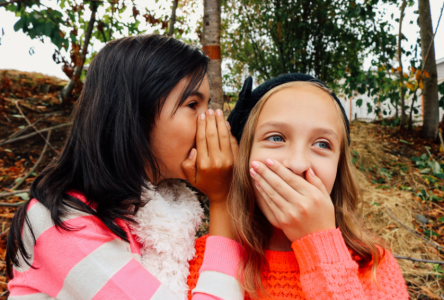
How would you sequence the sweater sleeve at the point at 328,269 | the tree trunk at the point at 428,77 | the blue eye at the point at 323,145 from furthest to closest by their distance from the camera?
the tree trunk at the point at 428,77
the blue eye at the point at 323,145
the sweater sleeve at the point at 328,269

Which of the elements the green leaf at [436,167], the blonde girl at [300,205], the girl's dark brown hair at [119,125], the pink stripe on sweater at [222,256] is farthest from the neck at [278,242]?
the green leaf at [436,167]

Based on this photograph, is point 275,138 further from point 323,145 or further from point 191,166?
point 191,166

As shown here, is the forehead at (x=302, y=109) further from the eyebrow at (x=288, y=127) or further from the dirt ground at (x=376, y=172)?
the dirt ground at (x=376, y=172)

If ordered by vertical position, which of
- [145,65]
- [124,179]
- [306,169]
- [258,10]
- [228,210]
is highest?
[258,10]

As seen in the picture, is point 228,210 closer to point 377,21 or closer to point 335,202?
point 335,202

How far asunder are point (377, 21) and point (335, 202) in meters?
4.88

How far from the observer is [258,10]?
19.9 ft

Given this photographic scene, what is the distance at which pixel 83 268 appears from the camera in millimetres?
1125

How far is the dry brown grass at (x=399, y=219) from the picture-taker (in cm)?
254

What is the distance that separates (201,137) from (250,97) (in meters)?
0.36

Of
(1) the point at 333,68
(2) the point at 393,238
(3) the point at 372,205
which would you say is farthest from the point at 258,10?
(2) the point at 393,238

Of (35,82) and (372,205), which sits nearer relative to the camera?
(372,205)

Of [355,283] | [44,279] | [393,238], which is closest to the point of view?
[355,283]

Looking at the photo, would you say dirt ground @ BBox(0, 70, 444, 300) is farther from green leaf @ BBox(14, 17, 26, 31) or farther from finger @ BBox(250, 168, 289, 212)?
finger @ BBox(250, 168, 289, 212)
